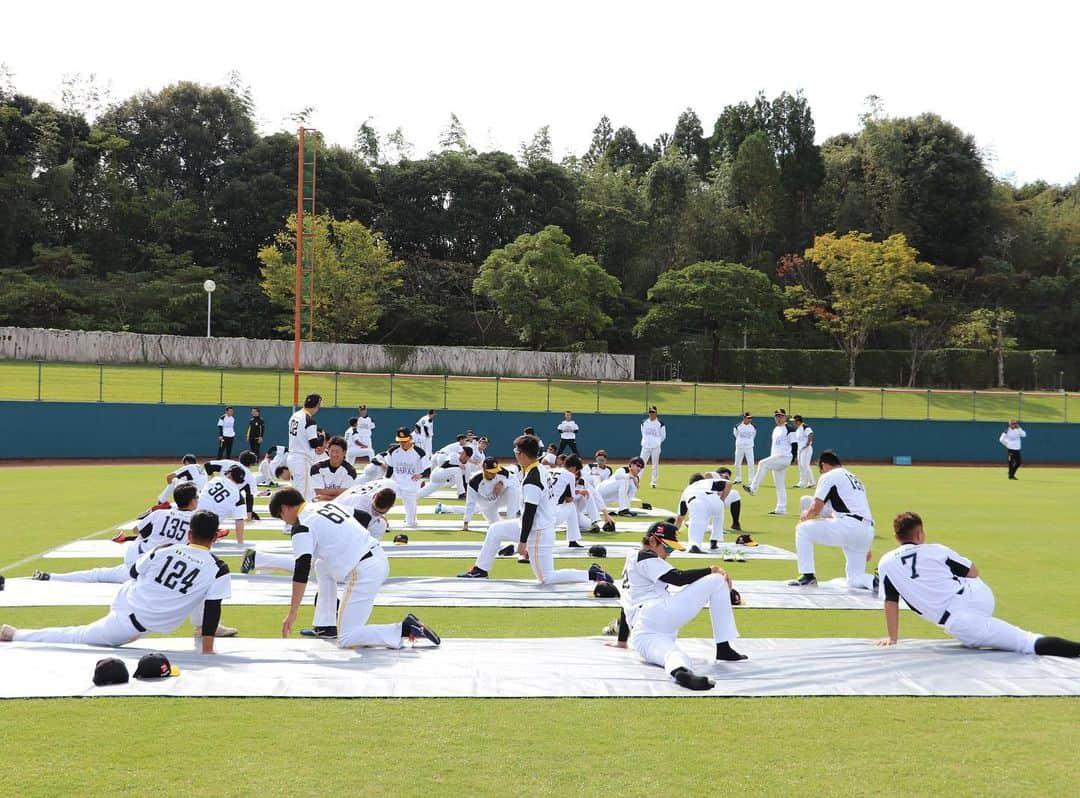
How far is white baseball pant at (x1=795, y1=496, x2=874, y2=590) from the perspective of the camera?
1152cm

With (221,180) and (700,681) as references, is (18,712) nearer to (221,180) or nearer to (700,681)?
(700,681)

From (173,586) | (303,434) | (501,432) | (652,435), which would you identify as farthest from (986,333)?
(173,586)

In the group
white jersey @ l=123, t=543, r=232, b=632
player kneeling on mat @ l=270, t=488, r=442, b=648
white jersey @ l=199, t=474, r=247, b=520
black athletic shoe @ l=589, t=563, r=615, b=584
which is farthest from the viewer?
white jersey @ l=199, t=474, r=247, b=520

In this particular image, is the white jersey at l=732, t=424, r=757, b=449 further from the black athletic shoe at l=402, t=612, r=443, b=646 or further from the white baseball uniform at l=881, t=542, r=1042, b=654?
the black athletic shoe at l=402, t=612, r=443, b=646

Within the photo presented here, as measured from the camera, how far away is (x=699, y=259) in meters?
72.3

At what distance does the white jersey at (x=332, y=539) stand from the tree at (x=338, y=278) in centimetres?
4777

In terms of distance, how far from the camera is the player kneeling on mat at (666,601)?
25.9 ft

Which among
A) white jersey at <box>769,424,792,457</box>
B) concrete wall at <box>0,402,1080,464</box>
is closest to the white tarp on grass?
white jersey at <box>769,424,792,457</box>

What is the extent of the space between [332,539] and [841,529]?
6.23 m

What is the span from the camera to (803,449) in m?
25.5

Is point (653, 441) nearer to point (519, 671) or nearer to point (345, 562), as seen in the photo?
point (345, 562)

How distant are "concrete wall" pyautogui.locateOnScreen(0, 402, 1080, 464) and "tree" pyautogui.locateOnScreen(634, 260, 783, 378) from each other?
64.9ft

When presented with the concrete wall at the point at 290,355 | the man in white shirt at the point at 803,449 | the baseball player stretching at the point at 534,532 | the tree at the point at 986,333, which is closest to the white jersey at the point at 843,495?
the baseball player stretching at the point at 534,532

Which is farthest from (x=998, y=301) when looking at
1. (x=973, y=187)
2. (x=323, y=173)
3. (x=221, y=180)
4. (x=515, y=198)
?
(x=221, y=180)
